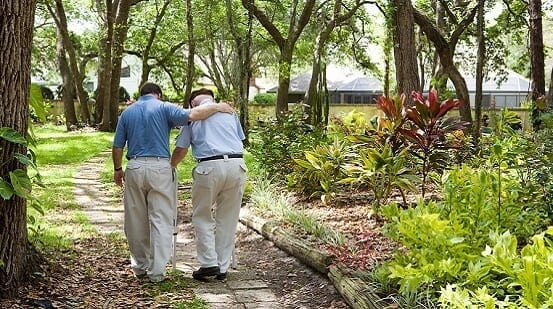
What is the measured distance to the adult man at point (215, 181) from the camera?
20.8 feet

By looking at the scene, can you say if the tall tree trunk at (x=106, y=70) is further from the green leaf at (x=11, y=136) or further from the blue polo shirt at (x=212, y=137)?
the green leaf at (x=11, y=136)

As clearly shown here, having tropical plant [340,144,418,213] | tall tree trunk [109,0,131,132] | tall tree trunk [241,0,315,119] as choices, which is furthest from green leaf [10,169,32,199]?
tall tree trunk [109,0,131,132]

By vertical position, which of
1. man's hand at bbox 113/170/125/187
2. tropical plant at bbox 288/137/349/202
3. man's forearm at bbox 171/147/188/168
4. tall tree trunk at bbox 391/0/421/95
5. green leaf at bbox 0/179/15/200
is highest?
tall tree trunk at bbox 391/0/421/95

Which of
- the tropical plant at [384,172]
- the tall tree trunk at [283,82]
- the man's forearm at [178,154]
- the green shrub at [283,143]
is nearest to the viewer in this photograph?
the man's forearm at [178,154]

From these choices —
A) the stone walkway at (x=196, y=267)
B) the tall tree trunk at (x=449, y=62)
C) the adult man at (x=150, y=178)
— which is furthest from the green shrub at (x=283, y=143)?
the tall tree trunk at (x=449, y=62)

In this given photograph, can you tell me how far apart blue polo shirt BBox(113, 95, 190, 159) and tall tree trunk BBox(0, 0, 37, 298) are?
3.65ft

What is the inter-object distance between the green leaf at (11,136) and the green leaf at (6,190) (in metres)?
0.27

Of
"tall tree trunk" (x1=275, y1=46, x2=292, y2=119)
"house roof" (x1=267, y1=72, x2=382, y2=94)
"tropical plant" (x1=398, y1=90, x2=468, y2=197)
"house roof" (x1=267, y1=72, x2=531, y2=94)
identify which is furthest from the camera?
"house roof" (x1=267, y1=72, x2=382, y2=94)

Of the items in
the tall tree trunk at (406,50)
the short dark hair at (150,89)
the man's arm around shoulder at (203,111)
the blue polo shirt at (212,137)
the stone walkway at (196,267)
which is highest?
the tall tree trunk at (406,50)

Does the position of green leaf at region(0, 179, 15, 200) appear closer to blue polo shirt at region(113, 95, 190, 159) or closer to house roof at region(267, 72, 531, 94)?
blue polo shirt at region(113, 95, 190, 159)

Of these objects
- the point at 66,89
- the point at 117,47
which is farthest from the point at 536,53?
the point at 66,89

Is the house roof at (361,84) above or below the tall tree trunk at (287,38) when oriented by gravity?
below

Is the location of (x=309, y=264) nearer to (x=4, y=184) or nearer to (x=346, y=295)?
(x=346, y=295)

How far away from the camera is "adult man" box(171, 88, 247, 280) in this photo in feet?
20.8
